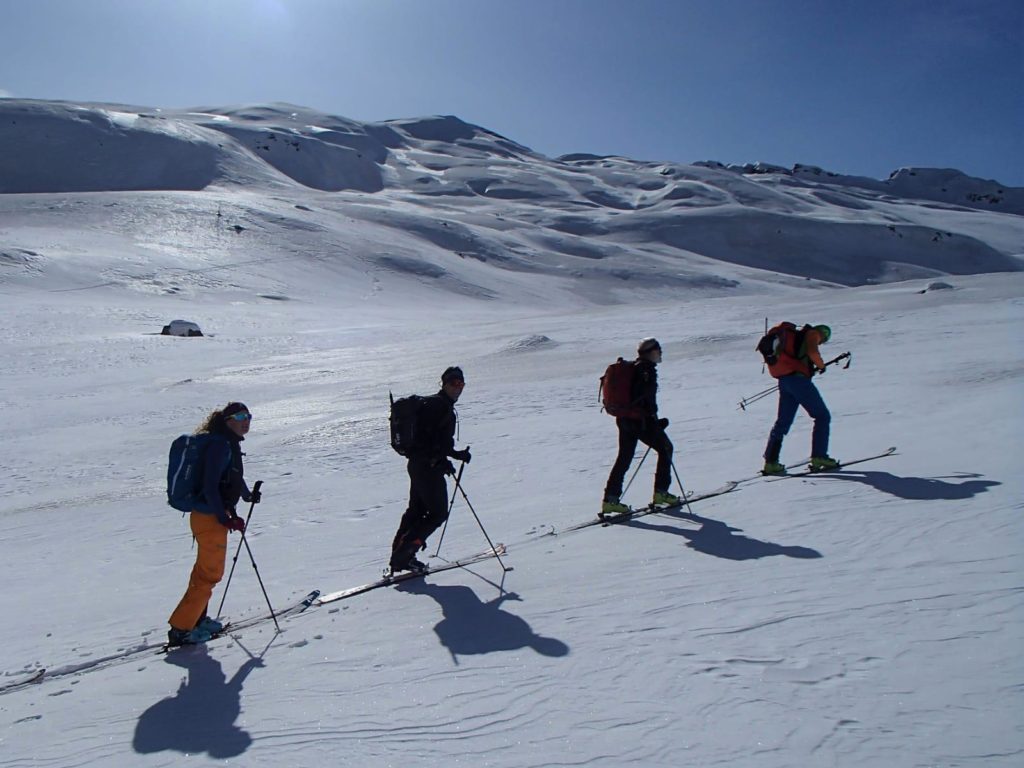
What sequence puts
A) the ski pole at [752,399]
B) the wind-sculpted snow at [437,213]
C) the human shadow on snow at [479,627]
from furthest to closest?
the wind-sculpted snow at [437,213]
the ski pole at [752,399]
the human shadow on snow at [479,627]

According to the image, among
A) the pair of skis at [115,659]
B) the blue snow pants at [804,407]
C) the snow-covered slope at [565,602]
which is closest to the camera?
the snow-covered slope at [565,602]

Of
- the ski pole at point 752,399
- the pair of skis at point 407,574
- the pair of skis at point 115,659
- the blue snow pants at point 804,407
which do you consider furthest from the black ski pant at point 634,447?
the ski pole at point 752,399

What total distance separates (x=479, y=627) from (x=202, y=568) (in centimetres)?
186

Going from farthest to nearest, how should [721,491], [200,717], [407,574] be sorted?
[721,491] → [407,574] → [200,717]

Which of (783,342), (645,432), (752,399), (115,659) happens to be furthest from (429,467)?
(752,399)

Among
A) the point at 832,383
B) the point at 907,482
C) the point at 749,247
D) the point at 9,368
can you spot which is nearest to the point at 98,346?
the point at 9,368

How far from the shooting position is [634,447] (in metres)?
7.21

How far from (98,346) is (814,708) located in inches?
1057

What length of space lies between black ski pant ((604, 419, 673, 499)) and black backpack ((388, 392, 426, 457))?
6.27 ft

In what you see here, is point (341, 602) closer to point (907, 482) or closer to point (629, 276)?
point (907, 482)

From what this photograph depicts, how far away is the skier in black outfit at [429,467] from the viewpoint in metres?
6.18

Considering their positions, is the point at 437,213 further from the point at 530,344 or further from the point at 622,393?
the point at 622,393

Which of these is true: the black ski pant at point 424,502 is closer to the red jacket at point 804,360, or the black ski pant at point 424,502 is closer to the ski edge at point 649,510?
the ski edge at point 649,510

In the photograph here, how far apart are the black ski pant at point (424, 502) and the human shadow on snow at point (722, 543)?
5.91 feet
